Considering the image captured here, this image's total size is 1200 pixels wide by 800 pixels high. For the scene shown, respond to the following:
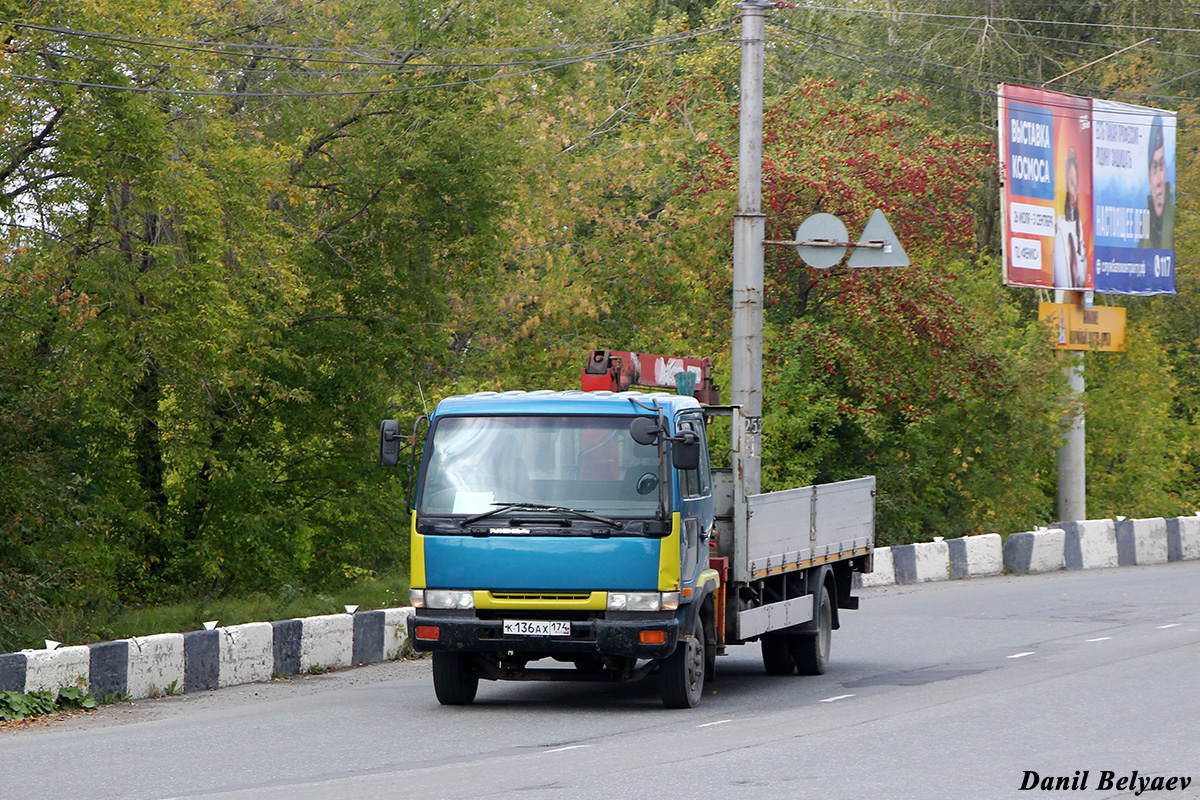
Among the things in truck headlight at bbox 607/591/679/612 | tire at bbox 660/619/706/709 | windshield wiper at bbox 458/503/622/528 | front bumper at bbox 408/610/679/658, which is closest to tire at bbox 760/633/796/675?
tire at bbox 660/619/706/709

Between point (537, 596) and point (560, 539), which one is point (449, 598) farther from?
point (560, 539)

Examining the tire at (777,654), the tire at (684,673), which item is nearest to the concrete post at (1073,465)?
the tire at (777,654)

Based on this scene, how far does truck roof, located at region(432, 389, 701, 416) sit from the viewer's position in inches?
460

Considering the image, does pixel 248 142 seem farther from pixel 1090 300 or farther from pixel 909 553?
pixel 1090 300

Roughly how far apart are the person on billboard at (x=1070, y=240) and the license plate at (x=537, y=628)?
1947cm

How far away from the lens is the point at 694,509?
1197cm

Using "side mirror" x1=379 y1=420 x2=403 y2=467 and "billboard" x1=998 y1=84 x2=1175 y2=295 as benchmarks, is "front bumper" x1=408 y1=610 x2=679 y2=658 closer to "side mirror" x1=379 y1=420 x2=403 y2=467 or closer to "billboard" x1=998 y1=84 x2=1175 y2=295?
"side mirror" x1=379 y1=420 x2=403 y2=467

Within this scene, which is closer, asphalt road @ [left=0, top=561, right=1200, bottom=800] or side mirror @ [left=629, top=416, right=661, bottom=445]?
asphalt road @ [left=0, top=561, right=1200, bottom=800]

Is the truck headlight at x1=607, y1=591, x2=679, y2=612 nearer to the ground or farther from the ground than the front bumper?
farther from the ground

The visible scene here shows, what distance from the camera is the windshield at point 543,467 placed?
11391 mm

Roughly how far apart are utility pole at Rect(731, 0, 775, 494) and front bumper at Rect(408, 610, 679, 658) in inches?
298

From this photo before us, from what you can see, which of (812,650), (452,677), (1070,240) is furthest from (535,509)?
(1070,240)

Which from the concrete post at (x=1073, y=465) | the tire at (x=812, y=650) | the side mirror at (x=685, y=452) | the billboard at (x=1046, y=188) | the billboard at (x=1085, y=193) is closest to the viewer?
the side mirror at (x=685, y=452)

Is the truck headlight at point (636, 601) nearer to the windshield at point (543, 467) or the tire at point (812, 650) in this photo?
the windshield at point (543, 467)
